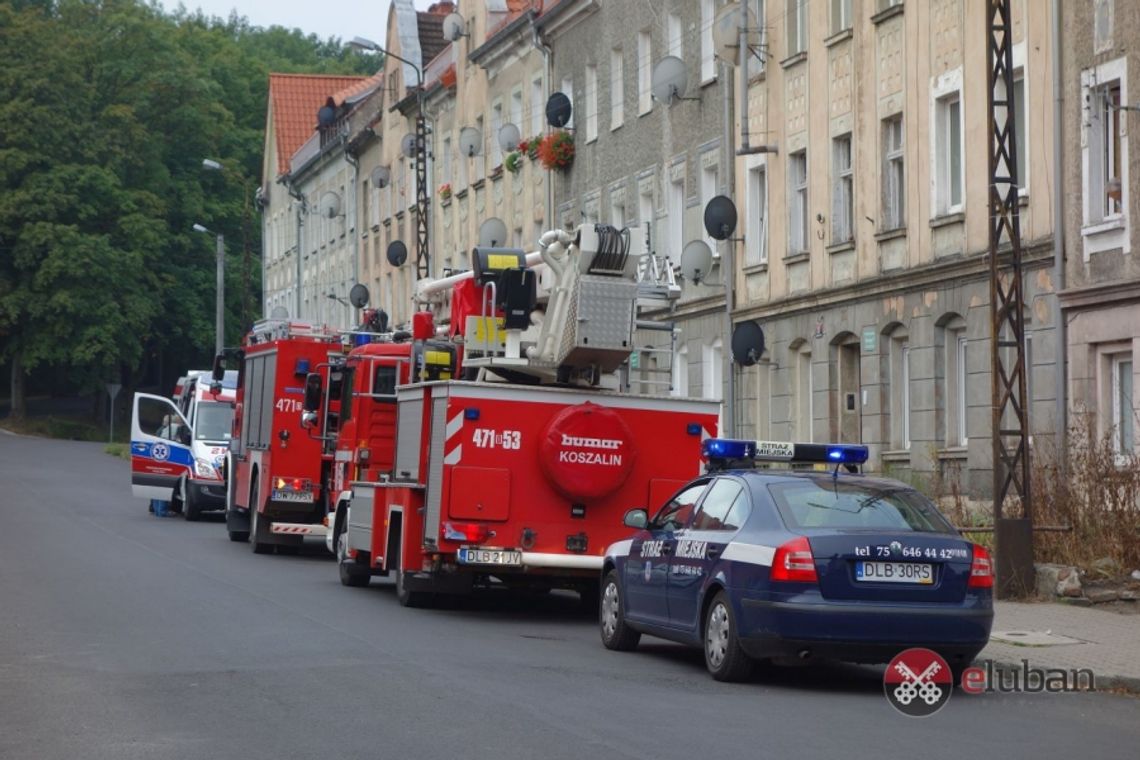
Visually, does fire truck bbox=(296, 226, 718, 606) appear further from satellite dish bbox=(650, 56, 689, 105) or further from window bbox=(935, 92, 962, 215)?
satellite dish bbox=(650, 56, 689, 105)

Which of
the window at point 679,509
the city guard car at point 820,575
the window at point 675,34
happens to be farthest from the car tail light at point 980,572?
the window at point 675,34

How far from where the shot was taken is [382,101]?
220 feet

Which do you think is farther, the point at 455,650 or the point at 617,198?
the point at 617,198

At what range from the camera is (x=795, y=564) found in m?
12.5

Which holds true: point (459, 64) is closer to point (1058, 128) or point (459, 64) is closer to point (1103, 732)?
point (1058, 128)

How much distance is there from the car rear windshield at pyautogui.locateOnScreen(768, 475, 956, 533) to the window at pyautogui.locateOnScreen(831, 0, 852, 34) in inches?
760

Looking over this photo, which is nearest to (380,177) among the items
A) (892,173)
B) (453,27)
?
Result: (453,27)

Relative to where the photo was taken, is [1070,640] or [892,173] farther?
[892,173]

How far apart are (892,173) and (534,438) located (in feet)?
44.7

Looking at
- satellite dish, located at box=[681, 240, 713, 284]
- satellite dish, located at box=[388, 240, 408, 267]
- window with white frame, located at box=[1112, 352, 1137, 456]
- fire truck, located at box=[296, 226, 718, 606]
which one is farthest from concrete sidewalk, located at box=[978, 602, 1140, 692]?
satellite dish, located at box=[388, 240, 408, 267]

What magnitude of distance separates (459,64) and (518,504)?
4031 cm

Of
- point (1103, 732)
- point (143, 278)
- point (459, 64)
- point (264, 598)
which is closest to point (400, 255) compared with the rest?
point (459, 64)

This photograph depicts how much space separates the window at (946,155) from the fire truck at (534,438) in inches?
410

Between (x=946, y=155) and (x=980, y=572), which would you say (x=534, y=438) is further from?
(x=946, y=155)
